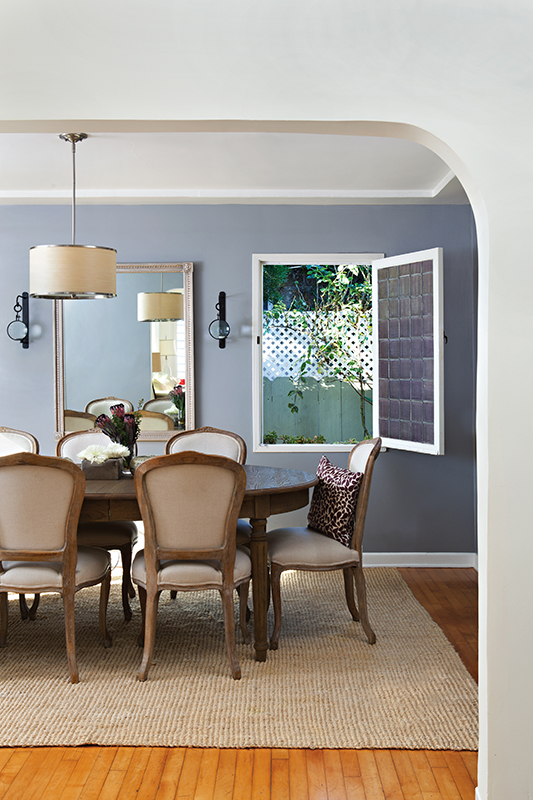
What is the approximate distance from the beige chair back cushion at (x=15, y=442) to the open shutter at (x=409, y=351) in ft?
7.71

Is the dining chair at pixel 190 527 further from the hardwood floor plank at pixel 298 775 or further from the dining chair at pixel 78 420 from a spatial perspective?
the dining chair at pixel 78 420

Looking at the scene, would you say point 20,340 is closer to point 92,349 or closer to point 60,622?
point 92,349

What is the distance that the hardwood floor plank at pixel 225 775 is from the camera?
2.24 metres

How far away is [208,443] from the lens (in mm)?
4219

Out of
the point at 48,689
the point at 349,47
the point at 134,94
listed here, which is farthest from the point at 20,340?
the point at 349,47

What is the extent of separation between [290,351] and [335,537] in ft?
7.39

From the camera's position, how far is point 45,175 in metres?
4.29

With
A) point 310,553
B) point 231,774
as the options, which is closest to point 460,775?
point 231,774

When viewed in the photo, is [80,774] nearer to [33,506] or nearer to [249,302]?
[33,506]

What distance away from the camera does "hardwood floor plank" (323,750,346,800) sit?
2.24 m

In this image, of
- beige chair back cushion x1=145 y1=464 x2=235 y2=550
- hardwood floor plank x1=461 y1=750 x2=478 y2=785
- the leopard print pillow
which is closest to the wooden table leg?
beige chair back cushion x1=145 y1=464 x2=235 y2=550

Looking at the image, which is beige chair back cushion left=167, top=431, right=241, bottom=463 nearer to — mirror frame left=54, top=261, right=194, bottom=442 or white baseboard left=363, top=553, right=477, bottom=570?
mirror frame left=54, top=261, right=194, bottom=442

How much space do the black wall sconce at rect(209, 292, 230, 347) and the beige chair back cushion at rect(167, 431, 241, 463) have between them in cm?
88

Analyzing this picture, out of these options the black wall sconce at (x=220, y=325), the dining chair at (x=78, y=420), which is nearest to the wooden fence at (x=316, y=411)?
the black wall sconce at (x=220, y=325)
